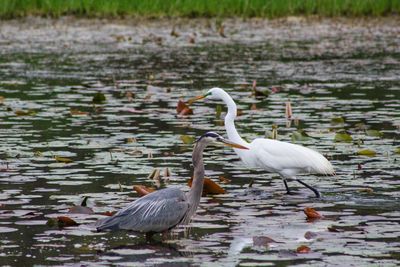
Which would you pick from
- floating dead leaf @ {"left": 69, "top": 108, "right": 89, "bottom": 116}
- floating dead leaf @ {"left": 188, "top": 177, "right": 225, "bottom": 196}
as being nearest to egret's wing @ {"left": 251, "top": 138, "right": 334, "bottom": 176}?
floating dead leaf @ {"left": 188, "top": 177, "right": 225, "bottom": 196}

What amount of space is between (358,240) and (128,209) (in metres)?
2.02

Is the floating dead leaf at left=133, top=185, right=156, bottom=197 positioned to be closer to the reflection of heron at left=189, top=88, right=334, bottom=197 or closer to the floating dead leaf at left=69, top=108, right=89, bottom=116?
the reflection of heron at left=189, top=88, right=334, bottom=197

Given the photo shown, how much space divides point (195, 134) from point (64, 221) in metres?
5.64

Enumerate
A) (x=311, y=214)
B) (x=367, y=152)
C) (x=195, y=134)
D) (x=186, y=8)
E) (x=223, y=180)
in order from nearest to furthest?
1. (x=311, y=214)
2. (x=223, y=180)
3. (x=367, y=152)
4. (x=195, y=134)
5. (x=186, y=8)

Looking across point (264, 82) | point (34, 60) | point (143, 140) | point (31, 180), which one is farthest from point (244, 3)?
point (31, 180)

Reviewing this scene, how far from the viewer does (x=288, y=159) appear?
40.1ft

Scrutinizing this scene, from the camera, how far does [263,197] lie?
1190 centimetres

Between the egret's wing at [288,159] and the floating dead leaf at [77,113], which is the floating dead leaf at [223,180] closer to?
the egret's wing at [288,159]

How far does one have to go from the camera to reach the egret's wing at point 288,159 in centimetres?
1216

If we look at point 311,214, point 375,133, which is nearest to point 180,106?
point 375,133

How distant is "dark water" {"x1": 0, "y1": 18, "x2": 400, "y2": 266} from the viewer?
952 centimetres

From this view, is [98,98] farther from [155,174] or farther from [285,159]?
[285,159]

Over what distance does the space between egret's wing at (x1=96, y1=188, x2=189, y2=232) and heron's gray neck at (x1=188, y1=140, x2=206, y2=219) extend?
10 centimetres

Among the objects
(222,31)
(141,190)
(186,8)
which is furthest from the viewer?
(186,8)
